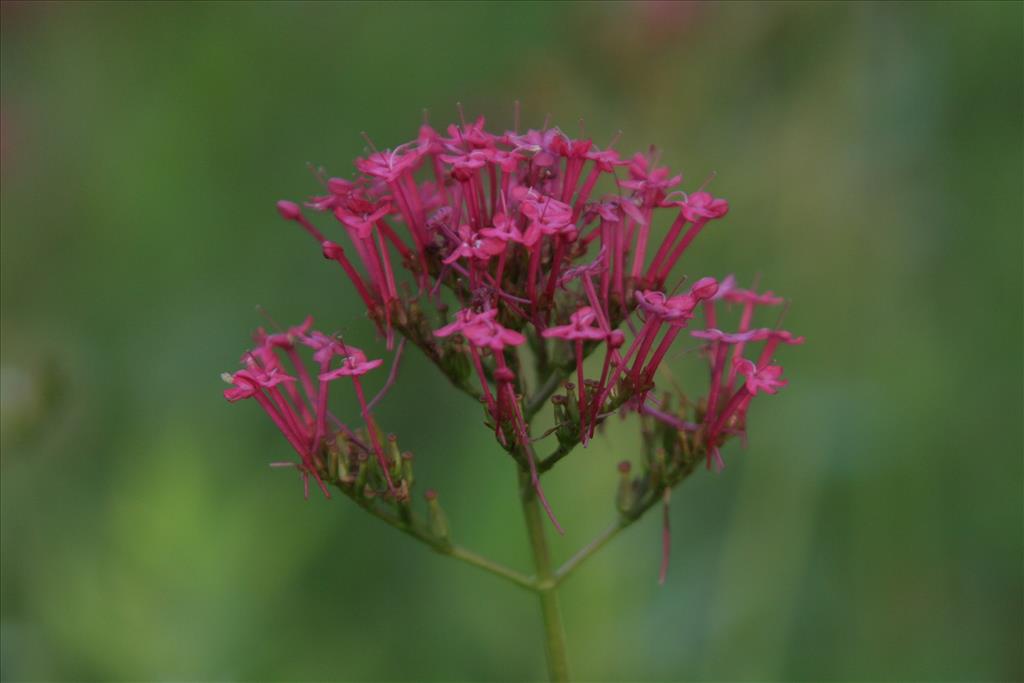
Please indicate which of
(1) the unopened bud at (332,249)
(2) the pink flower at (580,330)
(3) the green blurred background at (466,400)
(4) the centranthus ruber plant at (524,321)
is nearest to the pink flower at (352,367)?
(4) the centranthus ruber plant at (524,321)

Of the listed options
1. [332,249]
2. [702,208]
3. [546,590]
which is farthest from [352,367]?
[702,208]

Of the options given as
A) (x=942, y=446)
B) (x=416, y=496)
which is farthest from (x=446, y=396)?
(x=942, y=446)

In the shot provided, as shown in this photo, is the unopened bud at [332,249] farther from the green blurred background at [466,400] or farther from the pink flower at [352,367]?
the green blurred background at [466,400]

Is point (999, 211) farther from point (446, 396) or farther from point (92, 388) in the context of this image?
point (92, 388)

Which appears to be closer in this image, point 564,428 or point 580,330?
point 580,330

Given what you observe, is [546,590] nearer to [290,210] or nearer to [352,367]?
[352,367]

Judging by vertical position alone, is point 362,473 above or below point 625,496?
above
